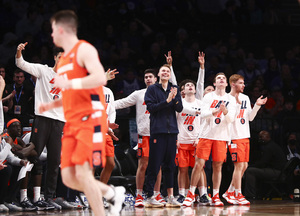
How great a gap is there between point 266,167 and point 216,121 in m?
3.37

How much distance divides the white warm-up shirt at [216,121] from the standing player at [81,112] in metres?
4.94

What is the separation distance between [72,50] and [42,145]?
3.59m

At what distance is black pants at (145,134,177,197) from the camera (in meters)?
8.99

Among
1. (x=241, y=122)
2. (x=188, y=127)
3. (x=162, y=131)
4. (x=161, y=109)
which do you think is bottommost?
(x=162, y=131)

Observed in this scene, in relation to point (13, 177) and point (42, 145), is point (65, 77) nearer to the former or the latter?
point (42, 145)

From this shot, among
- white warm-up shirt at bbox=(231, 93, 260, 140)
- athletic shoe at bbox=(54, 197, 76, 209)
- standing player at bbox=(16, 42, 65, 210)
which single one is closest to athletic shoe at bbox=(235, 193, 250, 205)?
white warm-up shirt at bbox=(231, 93, 260, 140)

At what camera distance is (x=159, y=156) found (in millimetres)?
8992

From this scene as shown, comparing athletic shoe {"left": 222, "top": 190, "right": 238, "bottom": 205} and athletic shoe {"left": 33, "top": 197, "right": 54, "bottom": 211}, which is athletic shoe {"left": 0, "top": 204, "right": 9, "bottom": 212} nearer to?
athletic shoe {"left": 33, "top": 197, "right": 54, "bottom": 211}

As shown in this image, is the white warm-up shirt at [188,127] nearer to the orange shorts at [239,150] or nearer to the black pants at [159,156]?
the orange shorts at [239,150]

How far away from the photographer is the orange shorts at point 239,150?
404 inches

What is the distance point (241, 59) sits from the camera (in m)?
15.2

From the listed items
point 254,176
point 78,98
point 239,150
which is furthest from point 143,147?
point 78,98

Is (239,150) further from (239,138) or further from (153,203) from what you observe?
(153,203)

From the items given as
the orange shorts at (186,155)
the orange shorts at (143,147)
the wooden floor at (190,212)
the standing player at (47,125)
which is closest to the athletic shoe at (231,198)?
the orange shorts at (186,155)
